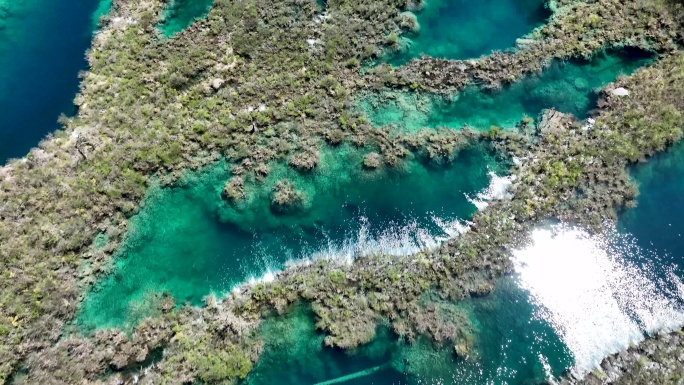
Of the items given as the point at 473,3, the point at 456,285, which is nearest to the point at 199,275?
the point at 456,285

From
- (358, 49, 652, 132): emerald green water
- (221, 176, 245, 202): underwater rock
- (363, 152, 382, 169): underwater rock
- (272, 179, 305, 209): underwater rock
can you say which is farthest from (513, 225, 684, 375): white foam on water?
(221, 176, 245, 202): underwater rock

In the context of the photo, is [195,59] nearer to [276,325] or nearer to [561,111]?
[276,325]

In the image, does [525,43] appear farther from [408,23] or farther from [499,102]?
[408,23]

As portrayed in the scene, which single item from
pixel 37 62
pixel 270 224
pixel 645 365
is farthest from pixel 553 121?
pixel 37 62

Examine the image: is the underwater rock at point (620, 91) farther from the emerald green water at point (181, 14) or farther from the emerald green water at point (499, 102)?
the emerald green water at point (181, 14)

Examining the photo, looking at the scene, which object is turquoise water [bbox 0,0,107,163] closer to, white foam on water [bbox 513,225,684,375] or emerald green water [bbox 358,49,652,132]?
emerald green water [bbox 358,49,652,132]
